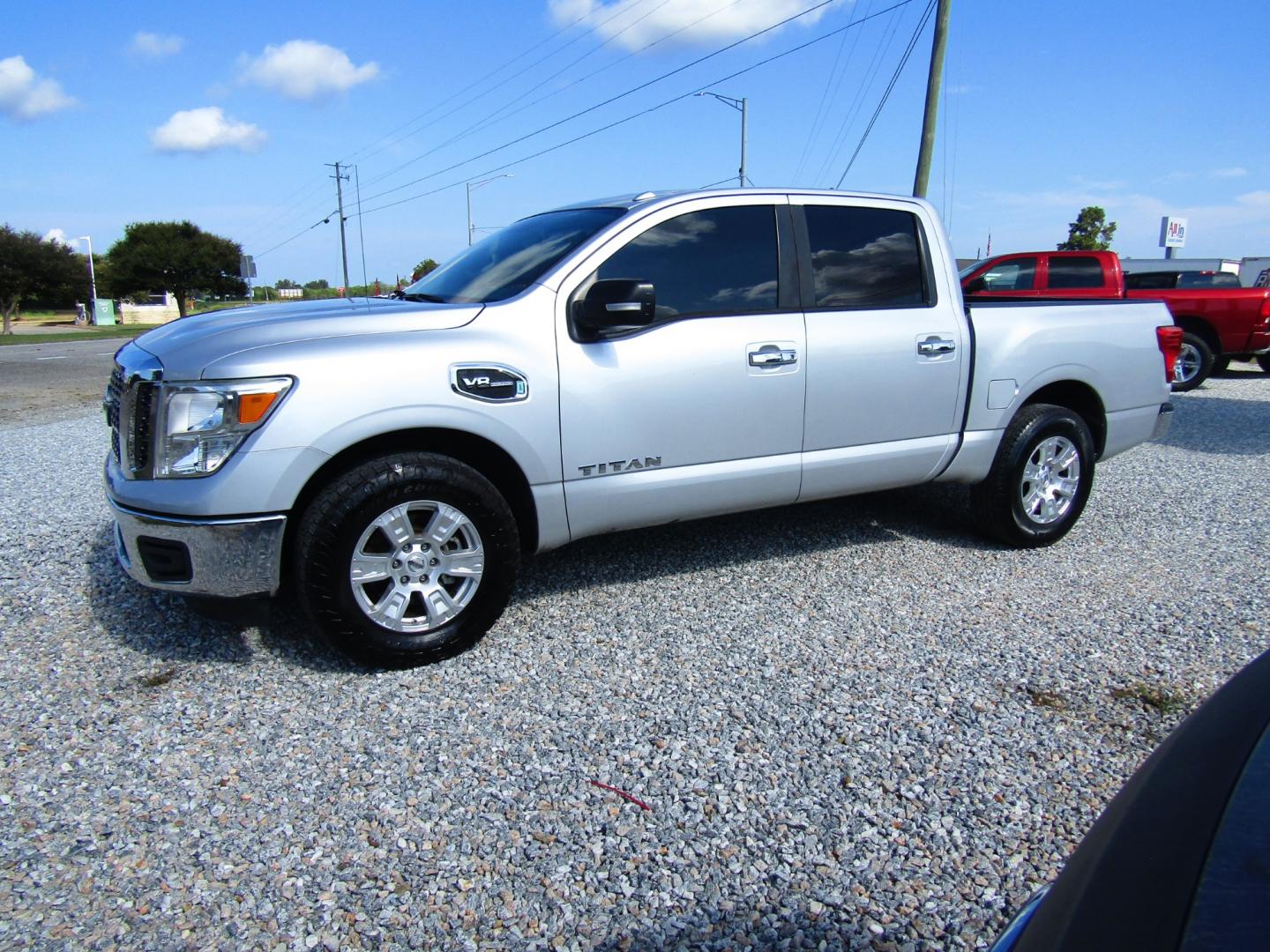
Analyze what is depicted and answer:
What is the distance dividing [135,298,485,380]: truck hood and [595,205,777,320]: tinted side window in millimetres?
765

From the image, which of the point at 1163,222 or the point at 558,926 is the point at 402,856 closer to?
the point at 558,926

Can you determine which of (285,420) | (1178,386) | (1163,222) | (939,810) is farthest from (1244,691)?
(1163,222)

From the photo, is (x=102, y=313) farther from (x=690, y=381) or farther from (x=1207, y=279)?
(x=690, y=381)

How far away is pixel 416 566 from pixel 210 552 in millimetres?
735

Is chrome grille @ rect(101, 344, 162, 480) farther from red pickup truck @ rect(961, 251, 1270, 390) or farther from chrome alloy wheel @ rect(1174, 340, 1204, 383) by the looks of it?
chrome alloy wheel @ rect(1174, 340, 1204, 383)

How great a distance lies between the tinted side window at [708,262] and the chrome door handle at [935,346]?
2.84 feet

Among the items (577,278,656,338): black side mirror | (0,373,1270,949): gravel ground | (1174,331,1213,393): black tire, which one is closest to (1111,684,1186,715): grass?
(0,373,1270,949): gravel ground

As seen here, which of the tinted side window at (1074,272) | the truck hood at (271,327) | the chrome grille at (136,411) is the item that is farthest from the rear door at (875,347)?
the tinted side window at (1074,272)

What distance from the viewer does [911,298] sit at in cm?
455

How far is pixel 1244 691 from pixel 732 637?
267 centimetres

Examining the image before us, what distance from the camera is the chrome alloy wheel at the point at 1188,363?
42.1 ft

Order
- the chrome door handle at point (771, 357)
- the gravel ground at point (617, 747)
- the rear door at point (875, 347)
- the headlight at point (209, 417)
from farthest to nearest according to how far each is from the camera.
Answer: the rear door at point (875, 347), the chrome door handle at point (771, 357), the headlight at point (209, 417), the gravel ground at point (617, 747)

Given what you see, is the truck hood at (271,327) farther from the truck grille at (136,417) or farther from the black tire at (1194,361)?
the black tire at (1194,361)

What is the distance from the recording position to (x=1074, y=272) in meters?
12.4
